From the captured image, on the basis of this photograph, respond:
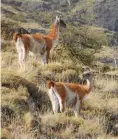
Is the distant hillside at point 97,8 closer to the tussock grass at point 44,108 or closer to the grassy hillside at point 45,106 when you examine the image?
the grassy hillside at point 45,106

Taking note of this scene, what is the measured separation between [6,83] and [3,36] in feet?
25.0

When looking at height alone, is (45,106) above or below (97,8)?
above

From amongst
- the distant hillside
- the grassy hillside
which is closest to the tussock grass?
the grassy hillside

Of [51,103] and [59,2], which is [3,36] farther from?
[59,2]

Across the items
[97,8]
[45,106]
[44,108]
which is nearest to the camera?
[44,108]

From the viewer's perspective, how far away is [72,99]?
1203cm

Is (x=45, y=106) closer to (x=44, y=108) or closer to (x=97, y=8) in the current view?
(x=44, y=108)

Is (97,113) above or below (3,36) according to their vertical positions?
below

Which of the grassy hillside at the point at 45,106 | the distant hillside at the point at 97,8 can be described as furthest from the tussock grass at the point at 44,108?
the distant hillside at the point at 97,8

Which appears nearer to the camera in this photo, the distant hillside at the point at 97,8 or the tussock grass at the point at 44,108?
the tussock grass at the point at 44,108

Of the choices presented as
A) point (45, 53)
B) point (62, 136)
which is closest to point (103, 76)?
point (45, 53)

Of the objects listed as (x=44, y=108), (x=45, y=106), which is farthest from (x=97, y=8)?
(x=44, y=108)

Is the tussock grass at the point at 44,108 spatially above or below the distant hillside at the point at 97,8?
above

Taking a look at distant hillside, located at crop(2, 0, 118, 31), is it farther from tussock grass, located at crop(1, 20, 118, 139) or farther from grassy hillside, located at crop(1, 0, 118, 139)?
tussock grass, located at crop(1, 20, 118, 139)
